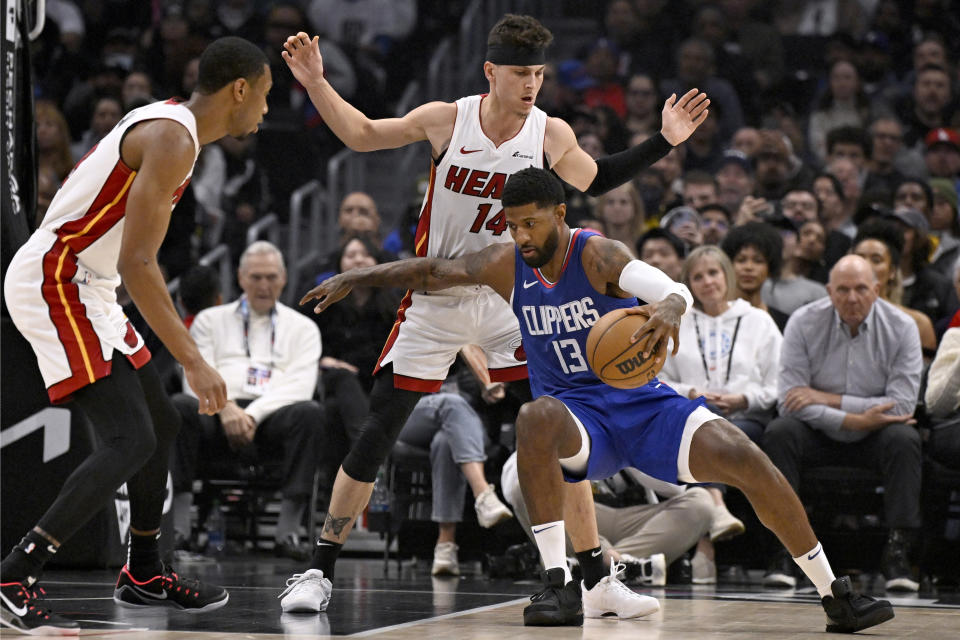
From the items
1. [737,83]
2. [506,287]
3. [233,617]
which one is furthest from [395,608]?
[737,83]

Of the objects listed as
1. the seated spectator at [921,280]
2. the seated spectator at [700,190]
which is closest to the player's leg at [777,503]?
the seated spectator at [921,280]

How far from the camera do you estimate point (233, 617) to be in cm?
470

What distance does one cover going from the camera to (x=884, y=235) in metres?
7.55

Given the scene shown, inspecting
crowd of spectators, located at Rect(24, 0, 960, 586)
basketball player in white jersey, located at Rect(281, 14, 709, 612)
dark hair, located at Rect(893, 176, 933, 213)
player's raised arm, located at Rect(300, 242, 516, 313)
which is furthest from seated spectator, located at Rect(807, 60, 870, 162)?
player's raised arm, located at Rect(300, 242, 516, 313)

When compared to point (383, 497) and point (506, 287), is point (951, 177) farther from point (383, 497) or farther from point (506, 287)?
point (506, 287)

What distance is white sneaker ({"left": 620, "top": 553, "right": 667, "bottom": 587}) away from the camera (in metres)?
6.32

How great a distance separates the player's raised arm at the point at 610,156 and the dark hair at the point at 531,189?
0.69 m

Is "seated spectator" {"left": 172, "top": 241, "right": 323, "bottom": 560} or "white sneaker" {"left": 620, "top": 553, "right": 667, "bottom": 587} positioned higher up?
"seated spectator" {"left": 172, "top": 241, "right": 323, "bottom": 560}

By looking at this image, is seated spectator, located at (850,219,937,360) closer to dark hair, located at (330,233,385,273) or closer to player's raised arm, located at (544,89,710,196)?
player's raised arm, located at (544,89,710,196)

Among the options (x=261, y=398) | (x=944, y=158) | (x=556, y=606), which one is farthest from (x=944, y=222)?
(x=556, y=606)

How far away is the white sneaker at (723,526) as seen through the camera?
6.55 meters

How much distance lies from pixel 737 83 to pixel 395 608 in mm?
8050

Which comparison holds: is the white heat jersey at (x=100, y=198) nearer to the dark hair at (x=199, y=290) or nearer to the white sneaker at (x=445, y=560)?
the white sneaker at (x=445, y=560)

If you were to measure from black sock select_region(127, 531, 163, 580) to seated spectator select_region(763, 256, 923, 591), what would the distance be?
10.3 feet
